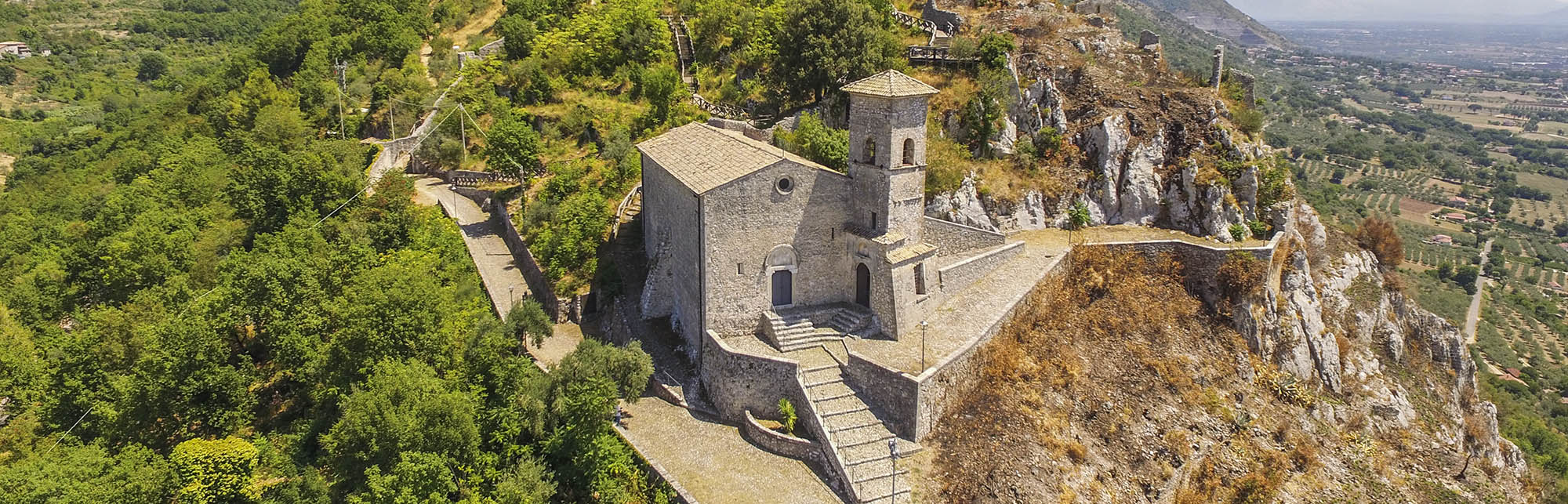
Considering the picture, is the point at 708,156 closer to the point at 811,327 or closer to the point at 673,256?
the point at 673,256

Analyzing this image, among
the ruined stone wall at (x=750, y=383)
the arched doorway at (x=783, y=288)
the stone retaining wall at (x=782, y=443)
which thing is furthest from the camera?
the arched doorway at (x=783, y=288)

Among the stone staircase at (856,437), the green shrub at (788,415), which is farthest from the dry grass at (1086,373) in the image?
the green shrub at (788,415)

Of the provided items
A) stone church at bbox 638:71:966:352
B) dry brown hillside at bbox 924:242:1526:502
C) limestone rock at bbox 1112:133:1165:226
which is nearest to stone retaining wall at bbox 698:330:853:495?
stone church at bbox 638:71:966:352

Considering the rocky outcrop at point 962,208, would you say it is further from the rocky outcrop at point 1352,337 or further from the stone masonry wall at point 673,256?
the stone masonry wall at point 673,256

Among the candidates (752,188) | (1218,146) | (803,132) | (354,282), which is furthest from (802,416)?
(1218,146)

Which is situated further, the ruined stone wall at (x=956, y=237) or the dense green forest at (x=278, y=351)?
the ruined stone wall at (x=956, y=237)

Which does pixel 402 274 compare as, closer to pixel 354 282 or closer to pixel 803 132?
pixel 354 282
